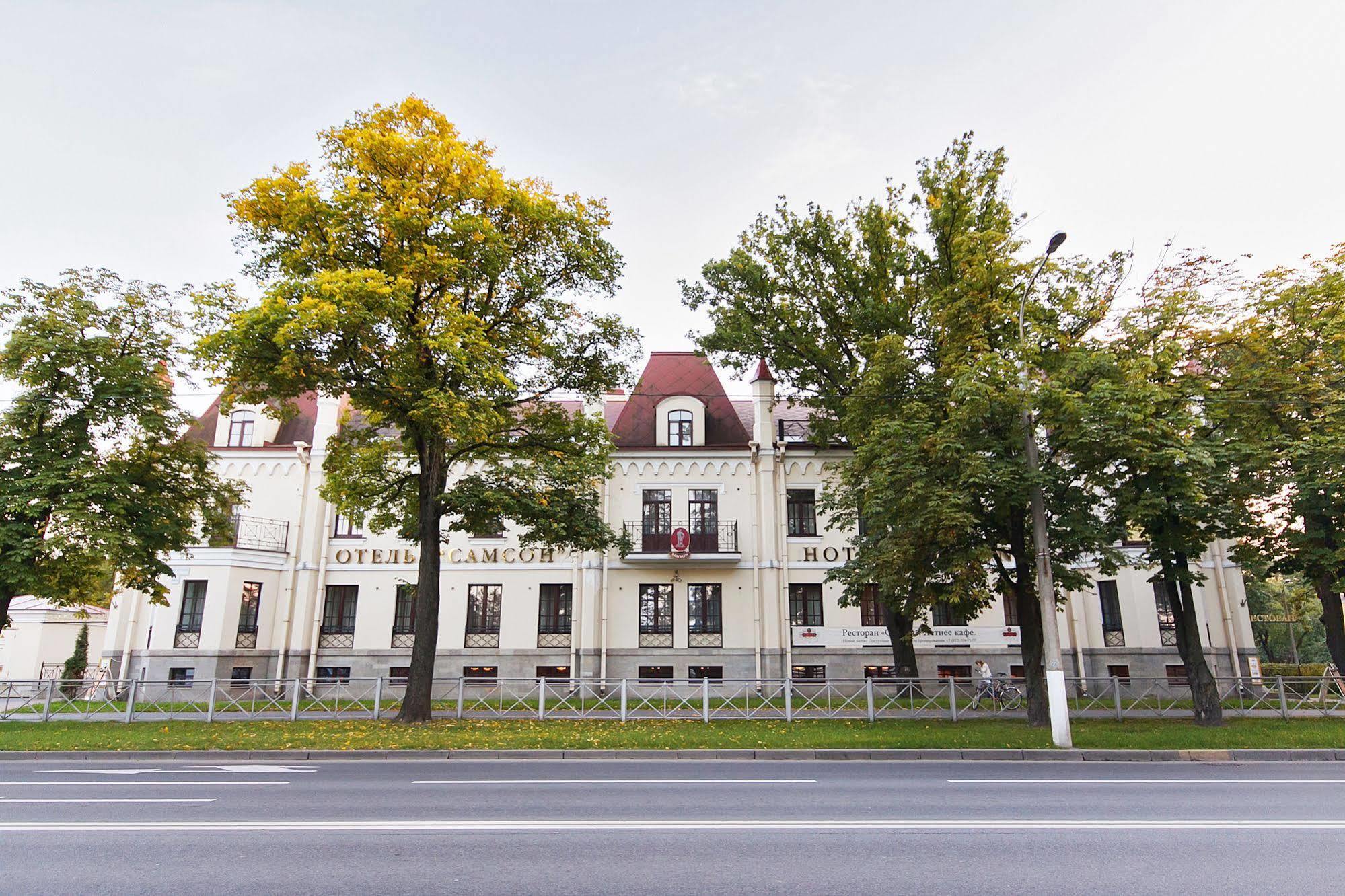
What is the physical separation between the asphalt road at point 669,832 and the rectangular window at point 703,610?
14.9 m

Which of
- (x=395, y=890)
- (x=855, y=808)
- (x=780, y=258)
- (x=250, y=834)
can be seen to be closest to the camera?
(x=395, y=890)

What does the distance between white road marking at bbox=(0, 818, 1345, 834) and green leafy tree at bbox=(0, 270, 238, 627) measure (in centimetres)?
1092

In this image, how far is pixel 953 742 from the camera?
14.4m

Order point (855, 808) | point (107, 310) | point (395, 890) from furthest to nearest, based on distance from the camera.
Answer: point (107, 310) < point (855, 808) < point (395, 890)

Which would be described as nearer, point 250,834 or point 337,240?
point 250,834

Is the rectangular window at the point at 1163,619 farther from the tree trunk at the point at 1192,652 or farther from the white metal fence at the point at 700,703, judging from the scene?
the tree trunk at the point at 1192,652

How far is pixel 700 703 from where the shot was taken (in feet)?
68.0

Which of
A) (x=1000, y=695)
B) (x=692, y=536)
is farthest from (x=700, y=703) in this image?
(x=1000, y=695)

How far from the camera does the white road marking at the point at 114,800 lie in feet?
28.7

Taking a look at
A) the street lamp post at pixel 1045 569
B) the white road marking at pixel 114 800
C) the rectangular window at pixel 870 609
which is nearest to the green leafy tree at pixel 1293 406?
the street lamp post at pixel 1045 569

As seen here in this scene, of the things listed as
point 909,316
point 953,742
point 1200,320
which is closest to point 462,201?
point 909,316

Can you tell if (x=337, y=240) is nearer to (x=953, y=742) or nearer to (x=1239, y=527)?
(x=953, y=742)

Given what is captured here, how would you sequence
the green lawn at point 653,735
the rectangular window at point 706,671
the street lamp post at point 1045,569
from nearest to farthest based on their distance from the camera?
the street lamp post at point 1045,569 → the green lawn at point 653,735 → the rectangular window at point 706,671

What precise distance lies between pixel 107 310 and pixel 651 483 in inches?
665
